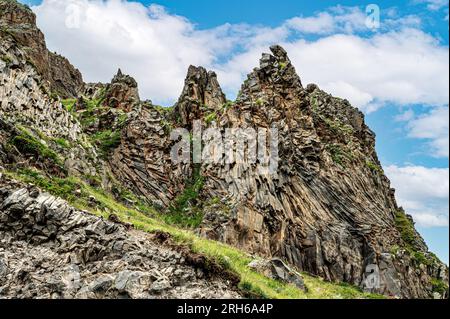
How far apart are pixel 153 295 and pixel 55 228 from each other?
5.95 metres

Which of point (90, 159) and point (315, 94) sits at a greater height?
point (315, 94)

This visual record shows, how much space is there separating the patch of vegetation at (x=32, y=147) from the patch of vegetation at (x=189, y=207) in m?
13.4

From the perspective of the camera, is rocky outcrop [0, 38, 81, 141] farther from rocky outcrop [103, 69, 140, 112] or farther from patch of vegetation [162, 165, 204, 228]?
rocky outcrop [103, 69, 140, 112]

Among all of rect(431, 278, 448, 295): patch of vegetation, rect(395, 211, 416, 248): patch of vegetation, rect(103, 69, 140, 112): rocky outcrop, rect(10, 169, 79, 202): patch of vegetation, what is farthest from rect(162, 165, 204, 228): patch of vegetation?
rect(431, 278, 448, 295): patch of vegetation

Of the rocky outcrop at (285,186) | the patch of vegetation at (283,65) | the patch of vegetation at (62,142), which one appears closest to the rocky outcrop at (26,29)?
the rocky outcrop at (285,186)

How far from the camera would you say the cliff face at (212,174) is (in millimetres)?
22516

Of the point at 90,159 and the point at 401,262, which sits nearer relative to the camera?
the point at 90,159

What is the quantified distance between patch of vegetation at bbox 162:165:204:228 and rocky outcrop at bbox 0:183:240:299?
19.6 metres

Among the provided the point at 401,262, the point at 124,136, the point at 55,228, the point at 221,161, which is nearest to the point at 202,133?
the point at 221,161

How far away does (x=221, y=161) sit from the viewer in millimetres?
42375

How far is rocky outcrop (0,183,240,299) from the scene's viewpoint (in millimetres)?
14188

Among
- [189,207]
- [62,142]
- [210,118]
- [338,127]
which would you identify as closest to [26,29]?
[210,118]

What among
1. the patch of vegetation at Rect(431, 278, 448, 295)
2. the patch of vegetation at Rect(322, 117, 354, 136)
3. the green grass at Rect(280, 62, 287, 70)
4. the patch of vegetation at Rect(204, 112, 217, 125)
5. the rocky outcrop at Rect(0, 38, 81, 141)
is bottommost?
the patch of vegetation at Rect(431, 278, 448, 295)
